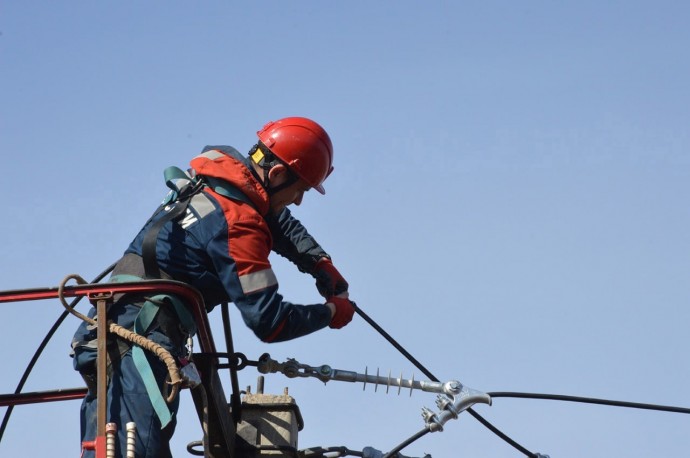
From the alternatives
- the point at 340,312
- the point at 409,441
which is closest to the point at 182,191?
the point at 340,312

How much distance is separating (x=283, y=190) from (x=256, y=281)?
2.83ft

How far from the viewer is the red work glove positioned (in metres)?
7.35

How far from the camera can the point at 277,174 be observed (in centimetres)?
746

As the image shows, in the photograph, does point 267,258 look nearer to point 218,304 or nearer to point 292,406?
point 218,304

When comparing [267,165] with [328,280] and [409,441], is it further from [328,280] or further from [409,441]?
[409,441]

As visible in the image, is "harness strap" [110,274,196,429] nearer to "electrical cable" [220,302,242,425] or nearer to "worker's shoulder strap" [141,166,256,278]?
"worker's shoulder strap" [141,166,256,278]

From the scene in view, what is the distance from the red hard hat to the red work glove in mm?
712

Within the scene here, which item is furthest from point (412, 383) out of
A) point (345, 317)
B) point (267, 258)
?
point (267, 258)

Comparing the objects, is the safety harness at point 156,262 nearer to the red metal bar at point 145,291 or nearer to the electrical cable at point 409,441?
the red metal bar at point 145,291

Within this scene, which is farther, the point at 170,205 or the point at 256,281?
the point at 170,205

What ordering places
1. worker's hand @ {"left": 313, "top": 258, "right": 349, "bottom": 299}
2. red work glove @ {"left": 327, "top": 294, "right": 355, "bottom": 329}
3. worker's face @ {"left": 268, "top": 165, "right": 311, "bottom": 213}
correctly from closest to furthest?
red work glove @ {"left": 327, "top": 294, "right": 355, "bottom": 329} → worker's face @ {"left": 268, "top": 165, "right": 311, "bottom": 213} → worker's hand @ {"left": 313, "top": 258, "right": 349, "bottom": 299}

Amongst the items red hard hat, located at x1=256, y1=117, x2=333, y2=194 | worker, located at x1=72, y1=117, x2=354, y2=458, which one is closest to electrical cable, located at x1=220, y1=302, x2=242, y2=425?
worker, located at x1=72, y1=117, x2=354, y2=458

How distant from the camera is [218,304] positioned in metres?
7.22

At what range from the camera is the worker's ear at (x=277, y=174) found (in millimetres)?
7438
